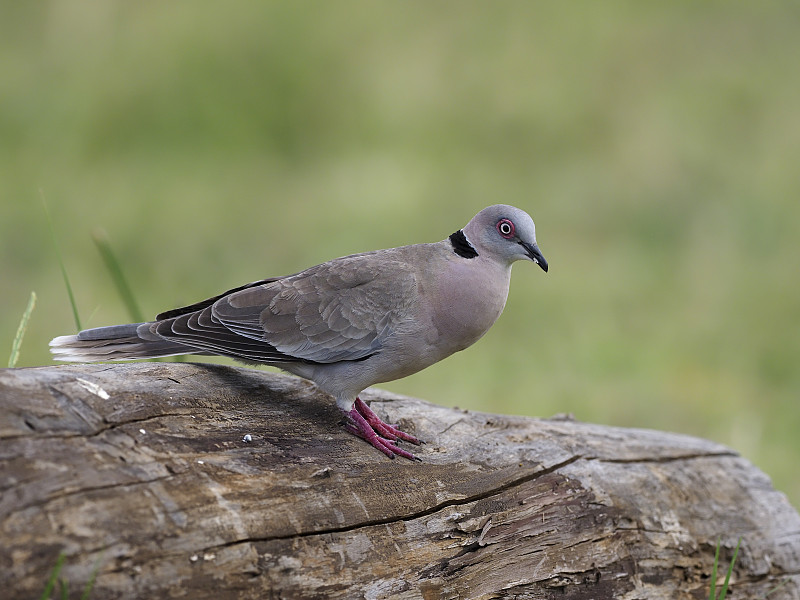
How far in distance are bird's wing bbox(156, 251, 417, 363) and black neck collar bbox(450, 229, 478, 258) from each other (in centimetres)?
22

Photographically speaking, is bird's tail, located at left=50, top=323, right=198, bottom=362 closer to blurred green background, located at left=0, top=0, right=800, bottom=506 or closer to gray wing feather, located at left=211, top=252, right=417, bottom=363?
gray wing feather, located at left=211, top=252, right=417, bottom=363

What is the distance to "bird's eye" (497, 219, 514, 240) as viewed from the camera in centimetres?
342

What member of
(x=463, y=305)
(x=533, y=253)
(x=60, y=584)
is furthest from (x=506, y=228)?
(x=60, y=584)

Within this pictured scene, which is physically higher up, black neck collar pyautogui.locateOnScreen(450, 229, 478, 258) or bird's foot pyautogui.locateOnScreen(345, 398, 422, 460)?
black neck collar pyautogui.locateOnScreen(450, 229, 478, 258)

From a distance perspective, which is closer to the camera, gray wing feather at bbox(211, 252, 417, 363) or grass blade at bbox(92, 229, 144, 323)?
gray wing feather at bbox(211, 252, 417, 363)

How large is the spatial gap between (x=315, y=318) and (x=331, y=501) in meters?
0.84

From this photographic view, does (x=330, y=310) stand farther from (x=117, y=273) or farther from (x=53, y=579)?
(x=53, y=579)

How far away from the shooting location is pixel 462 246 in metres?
3.52

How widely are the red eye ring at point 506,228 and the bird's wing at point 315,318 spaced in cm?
39

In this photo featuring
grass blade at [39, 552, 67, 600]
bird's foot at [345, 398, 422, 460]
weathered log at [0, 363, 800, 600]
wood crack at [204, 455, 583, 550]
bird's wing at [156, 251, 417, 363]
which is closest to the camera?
grass blade at [39, 552, 67, 600]

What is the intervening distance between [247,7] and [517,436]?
819 centimetres

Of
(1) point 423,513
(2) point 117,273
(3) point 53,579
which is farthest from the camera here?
(2) point 117,273

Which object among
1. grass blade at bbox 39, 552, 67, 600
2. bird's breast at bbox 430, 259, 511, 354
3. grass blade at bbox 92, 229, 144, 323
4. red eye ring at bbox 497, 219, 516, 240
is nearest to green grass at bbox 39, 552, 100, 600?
grass blade at bbox 39, 552, 67, 600

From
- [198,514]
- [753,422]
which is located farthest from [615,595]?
[753,422]
